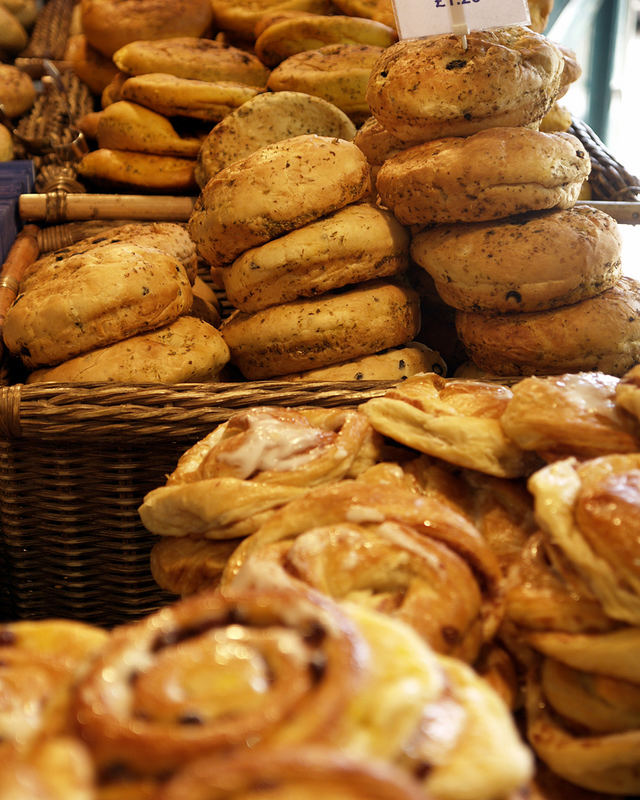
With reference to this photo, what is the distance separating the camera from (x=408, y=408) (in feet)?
4.12

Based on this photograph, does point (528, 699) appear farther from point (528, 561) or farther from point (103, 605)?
point (103, 605)

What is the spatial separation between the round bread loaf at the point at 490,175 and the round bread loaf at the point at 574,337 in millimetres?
268

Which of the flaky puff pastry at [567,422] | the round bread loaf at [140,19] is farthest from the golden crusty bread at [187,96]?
the flaky puff pastry at [567,422]

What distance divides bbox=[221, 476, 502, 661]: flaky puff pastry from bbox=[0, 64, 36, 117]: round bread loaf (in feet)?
12.2

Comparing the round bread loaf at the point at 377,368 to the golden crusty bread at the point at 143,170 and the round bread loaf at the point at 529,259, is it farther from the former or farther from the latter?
the golden crusty bread at the point at 143,170

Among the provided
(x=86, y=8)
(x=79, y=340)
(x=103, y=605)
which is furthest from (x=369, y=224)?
(x=86, y=8)

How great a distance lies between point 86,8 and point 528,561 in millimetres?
3761

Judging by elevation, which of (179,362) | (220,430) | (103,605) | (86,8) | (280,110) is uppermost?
(86,8)

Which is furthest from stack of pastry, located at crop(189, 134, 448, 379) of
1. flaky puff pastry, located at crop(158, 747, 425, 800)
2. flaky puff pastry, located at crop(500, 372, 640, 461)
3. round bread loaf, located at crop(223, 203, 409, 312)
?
flaky puff pastry, located at crop(158, 747, 425, 800)

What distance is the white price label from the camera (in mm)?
1778

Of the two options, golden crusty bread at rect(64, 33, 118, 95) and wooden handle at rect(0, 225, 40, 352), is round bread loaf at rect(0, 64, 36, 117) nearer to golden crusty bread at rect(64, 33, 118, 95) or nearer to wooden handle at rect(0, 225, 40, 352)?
golden crusty bread at rect(64, 33, 118, 95)

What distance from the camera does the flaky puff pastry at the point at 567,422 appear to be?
1080 millimetres

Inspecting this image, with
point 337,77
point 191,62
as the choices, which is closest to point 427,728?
point 337,77

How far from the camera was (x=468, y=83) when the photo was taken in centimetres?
185
